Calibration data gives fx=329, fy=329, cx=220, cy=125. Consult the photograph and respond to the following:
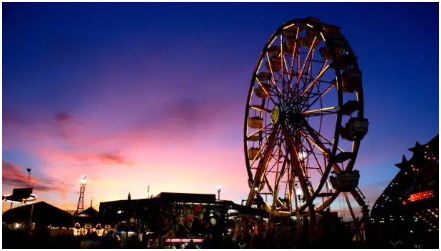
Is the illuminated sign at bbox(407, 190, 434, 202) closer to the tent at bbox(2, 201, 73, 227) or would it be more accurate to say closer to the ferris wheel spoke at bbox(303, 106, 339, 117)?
the ferris wheel spoke at bbox(303, 106, 339, 117)

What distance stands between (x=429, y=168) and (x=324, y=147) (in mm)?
5572

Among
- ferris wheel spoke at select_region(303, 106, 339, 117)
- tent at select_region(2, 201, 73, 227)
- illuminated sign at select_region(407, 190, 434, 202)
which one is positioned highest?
ferris wheel spoke at select_region(303, 106, 339, 117)

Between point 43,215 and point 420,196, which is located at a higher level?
point 420,196

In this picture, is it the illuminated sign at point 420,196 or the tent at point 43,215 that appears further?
the tent at point 43,215

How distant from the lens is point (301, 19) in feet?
67.7

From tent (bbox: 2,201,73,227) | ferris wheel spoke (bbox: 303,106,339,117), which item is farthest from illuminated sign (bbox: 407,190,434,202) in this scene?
tent (bbox: 2,201,73,227)

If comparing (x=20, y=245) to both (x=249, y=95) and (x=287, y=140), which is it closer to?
(x=287, y=140)

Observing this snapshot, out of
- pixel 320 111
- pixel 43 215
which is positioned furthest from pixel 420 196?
pixel 43 215

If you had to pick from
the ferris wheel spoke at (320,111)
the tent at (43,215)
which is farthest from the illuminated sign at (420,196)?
the tent at (43,215)

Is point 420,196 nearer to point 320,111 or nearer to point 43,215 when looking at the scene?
point 320,111

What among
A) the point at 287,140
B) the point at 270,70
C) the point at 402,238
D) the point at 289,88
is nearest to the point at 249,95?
the point at 270,70

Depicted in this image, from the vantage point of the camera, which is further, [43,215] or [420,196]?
[43,215]

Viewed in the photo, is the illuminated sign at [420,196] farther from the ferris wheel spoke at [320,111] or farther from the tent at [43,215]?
the tent at [43,215]

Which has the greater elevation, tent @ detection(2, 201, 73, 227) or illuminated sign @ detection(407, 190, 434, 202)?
illuminated sign @ detection(407, 190, 434, 202)
